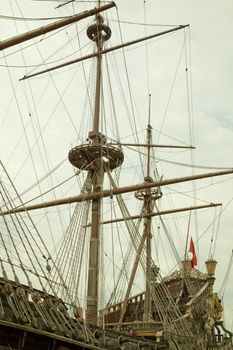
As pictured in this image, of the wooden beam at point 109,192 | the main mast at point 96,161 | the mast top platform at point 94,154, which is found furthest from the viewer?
the mast top platform at point 94,154

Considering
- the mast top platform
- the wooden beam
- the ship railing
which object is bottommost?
the ship railing

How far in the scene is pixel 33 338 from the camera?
9539 millimetres

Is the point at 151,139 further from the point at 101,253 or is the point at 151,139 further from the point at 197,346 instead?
the point at 197,346

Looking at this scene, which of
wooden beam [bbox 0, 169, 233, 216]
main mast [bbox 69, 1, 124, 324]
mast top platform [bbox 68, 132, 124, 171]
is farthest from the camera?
mast top platform [bbox 68, 132, 124, 171]

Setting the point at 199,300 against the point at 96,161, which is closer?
the point at 96,161

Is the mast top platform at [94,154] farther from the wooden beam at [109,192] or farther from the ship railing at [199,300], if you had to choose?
the ship railing at [199,300]

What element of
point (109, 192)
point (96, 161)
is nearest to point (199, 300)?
point (109, 192)

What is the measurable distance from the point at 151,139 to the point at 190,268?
32.2 feet

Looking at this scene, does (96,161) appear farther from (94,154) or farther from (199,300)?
(199,300)

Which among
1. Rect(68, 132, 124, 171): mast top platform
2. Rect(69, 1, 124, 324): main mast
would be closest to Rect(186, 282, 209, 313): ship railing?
Rect(69, 1, 124, 324): main mast

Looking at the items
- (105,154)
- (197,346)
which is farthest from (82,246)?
(197,346)

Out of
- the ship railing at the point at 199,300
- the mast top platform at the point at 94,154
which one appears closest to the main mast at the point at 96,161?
the mast top platform at the point at 94,154

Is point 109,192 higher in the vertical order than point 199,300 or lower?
higher

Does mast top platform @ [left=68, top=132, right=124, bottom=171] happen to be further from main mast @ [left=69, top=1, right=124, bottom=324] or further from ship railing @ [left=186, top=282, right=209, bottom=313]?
ship railing @ [left=186, top=282, right=209, bottom=313]
